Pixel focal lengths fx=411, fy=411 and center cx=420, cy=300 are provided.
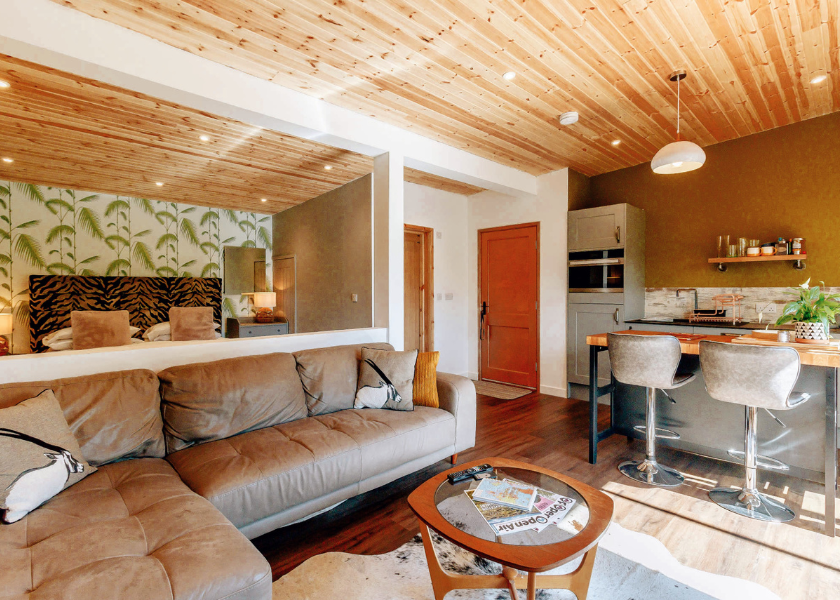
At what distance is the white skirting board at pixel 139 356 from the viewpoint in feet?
6.92

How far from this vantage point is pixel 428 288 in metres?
5.72

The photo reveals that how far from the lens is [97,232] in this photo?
17.4ft

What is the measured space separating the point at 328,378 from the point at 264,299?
4200 millimetres

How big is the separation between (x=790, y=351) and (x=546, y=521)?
1.68 m

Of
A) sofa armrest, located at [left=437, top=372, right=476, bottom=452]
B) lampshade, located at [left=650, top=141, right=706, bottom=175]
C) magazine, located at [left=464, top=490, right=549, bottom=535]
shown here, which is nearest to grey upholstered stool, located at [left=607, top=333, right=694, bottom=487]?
sofa armrest, located at [left=437, top=372, right=476, bottom=452]

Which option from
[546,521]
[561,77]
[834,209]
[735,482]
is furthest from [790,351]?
[834,209]

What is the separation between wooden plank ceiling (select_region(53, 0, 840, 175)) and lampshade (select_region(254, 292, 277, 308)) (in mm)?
3941

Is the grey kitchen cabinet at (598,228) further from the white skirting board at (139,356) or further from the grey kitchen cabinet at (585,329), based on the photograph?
the white skirting board at (139,356)

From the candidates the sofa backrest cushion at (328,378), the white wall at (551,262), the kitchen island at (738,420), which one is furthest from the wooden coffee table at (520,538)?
the white wall at (551,262)

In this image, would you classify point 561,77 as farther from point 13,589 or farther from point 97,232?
point 97,232

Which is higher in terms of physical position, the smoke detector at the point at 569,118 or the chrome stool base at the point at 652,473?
the smoke detector at the point at 569,118

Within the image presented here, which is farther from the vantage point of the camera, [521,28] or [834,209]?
[834,209]

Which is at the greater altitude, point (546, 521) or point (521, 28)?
point (521, 28)

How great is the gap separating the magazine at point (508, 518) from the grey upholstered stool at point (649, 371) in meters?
1.58
